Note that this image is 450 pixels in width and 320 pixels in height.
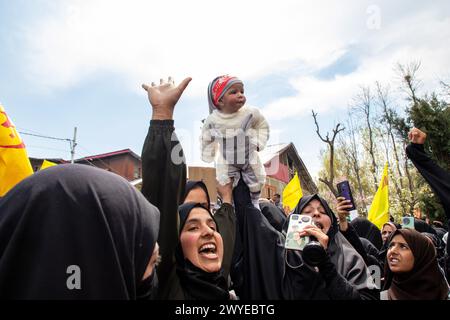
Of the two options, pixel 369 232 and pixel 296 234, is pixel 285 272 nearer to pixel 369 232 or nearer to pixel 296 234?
pixel 296 234

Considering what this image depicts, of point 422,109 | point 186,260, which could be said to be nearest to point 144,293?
point 186,260

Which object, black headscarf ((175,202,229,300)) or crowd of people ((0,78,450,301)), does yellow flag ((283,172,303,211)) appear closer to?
crowd of people ((0,78,450,301))

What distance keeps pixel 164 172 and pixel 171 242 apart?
1.15 feet

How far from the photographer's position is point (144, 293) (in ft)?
4.35

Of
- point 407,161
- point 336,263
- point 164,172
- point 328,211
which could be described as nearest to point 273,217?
point 328,211

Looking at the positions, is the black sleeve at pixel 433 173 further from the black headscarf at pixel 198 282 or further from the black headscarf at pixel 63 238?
the black headscarf at pixel 63 238

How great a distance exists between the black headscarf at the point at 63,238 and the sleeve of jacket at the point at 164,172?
0.47m

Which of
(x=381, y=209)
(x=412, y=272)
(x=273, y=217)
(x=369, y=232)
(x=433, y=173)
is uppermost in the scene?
(x=433, y=173)

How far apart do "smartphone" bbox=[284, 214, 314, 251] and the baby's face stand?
0.91 meters

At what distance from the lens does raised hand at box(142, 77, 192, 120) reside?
1594 millimetres

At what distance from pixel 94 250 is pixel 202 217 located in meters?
1.08

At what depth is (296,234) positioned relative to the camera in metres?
2.01

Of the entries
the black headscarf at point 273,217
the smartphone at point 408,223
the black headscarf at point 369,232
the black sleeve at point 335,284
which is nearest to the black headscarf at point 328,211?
the black headscarf at point 273,217

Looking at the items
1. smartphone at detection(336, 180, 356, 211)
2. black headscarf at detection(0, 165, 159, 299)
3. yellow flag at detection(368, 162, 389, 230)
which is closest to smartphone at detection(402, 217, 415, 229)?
smartphone at detection(336, 180, 356, 211)
